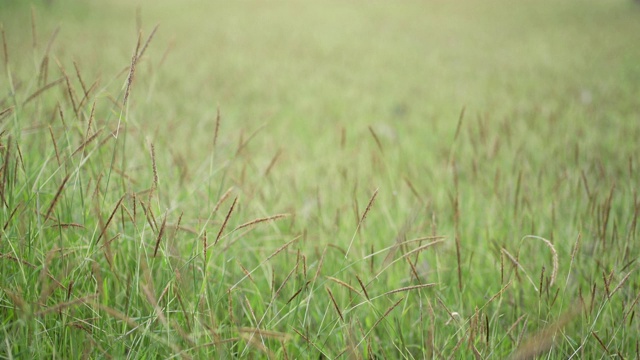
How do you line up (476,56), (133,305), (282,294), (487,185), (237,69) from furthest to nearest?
(476,56)
(237,69)
(487,185)
(282,294)
(133,305)

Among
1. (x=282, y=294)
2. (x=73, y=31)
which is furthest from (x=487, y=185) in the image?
(x=73, y=31)

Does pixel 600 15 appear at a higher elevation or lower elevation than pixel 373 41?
higher

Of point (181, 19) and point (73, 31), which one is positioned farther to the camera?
point (181, 19)

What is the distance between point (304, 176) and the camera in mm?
2574

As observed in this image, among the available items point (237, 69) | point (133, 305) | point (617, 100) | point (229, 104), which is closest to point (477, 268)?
point (133, 305)

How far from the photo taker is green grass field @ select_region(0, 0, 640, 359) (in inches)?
36.1

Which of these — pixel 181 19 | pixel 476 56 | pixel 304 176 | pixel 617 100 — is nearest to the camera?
pixel 304 176

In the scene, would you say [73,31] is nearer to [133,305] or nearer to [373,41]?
[373,41]

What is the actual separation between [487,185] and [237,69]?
4.20 m

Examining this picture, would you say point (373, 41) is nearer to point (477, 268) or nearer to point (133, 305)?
point (477, 268)

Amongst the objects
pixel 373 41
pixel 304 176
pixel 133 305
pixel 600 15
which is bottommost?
pixel 304 176

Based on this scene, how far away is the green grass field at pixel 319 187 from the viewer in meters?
0.92

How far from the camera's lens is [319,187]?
7.76 feet

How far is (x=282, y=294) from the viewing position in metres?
1.33
